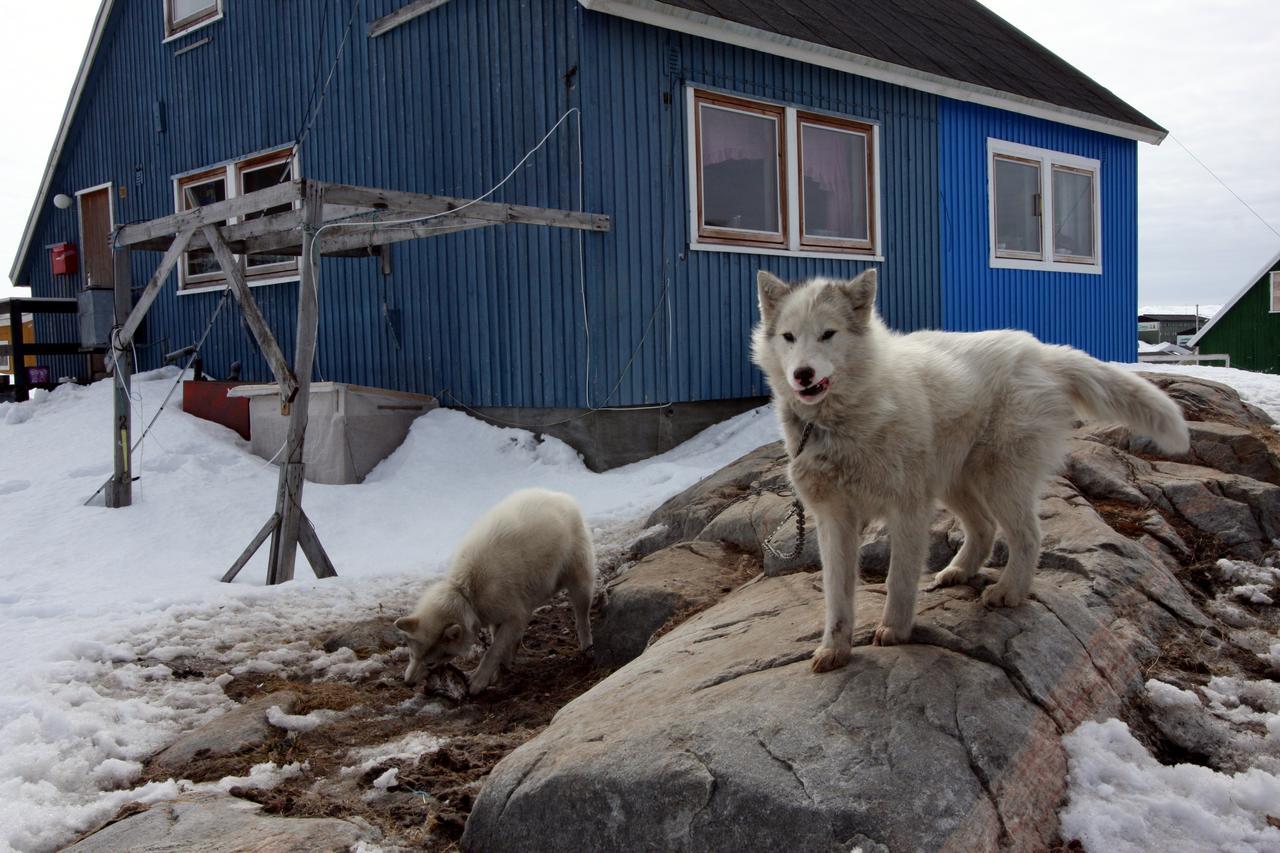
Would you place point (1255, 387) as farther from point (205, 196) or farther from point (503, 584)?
point (205, 196)

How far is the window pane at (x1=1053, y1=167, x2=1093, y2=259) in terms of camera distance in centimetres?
1473

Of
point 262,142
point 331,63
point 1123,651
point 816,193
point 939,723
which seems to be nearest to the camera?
point 939,723

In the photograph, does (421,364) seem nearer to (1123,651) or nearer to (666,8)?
(666,8)

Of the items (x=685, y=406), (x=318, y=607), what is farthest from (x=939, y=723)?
(x=685, y=406)

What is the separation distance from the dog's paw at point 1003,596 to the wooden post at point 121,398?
8.24 metres

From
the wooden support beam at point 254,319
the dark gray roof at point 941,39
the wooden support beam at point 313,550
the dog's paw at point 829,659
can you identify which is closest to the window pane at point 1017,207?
the dark gray roof at point 941,39

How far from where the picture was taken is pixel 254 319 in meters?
7.72

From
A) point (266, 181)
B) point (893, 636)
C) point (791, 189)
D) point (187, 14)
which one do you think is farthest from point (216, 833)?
point (187, 14)

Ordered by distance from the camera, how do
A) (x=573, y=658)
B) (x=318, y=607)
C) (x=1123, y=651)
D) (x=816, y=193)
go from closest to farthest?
(x=1123, y=651) → (x=573, y=658) → (x=318, y=607) → (x=816, y=193)

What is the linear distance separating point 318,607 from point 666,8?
22.1 ft

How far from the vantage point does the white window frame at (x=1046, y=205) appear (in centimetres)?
1361

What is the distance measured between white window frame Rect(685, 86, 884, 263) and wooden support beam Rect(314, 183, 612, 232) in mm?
Answer: 1255

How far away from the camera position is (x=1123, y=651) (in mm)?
3822

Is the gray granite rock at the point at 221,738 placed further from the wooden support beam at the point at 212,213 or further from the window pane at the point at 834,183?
Answer: the window pane at the point at 834,183
